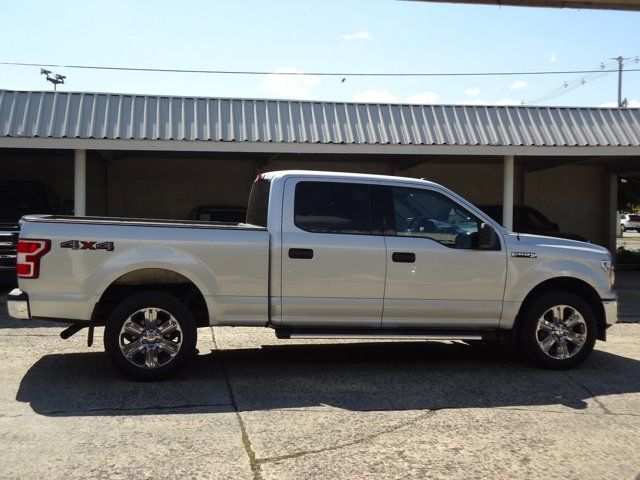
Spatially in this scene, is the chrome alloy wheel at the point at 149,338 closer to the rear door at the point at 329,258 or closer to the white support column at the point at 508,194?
the rear door at the point at 329,258

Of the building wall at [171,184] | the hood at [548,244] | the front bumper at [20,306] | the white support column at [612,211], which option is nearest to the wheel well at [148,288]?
the front bumper at [20,306]

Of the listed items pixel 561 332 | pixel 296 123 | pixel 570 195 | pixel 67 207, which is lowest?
pixel 561 332

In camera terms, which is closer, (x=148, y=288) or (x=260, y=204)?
(x=148, y=288)

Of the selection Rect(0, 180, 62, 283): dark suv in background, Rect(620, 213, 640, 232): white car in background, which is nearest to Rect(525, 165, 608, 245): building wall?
Rect(0, 180, 62, 283): dark suv in background

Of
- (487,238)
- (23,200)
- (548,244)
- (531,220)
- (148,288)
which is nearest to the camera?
(148,288)

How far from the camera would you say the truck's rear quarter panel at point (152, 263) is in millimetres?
5848

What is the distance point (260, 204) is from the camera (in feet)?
22.7

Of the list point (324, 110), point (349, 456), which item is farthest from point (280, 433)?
point (324, 110)

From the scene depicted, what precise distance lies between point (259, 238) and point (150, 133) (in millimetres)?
6549

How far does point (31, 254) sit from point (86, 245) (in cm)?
46

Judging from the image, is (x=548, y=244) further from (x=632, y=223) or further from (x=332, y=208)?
(x=632, y=223)

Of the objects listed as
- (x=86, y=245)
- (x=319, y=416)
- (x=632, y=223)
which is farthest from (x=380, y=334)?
(x=632, y=223)

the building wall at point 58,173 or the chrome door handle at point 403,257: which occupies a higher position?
the building wall at point 58,173

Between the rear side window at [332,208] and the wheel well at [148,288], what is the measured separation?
120cm
